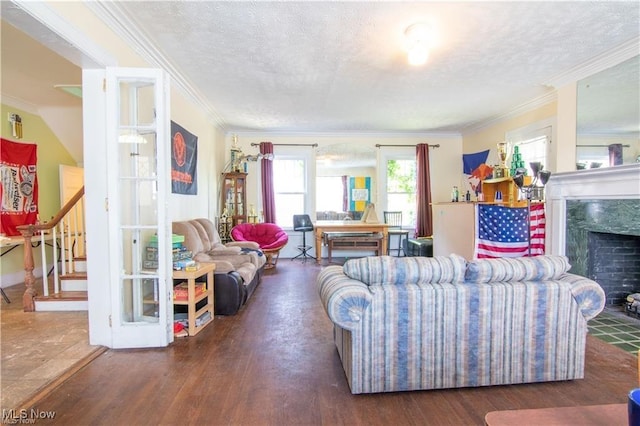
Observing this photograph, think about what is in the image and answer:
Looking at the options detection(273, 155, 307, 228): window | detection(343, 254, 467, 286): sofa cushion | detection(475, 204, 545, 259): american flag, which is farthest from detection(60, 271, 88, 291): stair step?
detection(475, 204, 545, 259): american flag

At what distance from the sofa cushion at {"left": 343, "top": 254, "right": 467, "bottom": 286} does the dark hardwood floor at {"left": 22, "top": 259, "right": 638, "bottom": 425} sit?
0.67 meters

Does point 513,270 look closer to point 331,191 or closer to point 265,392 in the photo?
point 265,392

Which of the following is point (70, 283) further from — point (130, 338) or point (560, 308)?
point (560, 308)

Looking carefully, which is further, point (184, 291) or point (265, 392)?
point (184, 291)

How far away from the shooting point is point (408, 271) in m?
1.96

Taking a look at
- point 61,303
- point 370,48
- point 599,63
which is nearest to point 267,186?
point 61,303

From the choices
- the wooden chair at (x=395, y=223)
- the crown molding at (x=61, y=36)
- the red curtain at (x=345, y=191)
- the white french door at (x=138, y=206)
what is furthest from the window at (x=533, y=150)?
the crown molding at (x=61, y=36)

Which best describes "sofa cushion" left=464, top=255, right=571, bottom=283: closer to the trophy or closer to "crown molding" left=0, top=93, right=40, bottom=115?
the trophy

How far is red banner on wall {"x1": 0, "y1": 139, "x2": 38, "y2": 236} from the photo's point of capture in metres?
4.09

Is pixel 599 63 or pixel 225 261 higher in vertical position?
pixel 599 63

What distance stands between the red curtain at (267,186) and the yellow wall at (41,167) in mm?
3148

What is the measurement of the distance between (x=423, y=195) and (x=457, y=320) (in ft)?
16.4

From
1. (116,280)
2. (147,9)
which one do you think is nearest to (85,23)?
(147,9)

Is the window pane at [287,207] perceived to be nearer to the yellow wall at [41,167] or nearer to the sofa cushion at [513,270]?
the yellow wall at [41,167]
